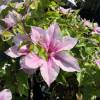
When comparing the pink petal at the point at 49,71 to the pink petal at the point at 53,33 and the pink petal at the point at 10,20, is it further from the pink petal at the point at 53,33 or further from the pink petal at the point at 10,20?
the pink petal at the point at 10,20

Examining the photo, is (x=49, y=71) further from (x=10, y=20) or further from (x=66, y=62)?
(x=10, y=20)

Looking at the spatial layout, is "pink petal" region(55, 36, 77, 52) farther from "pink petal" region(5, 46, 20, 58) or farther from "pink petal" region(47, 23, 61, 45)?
"pink petal" region(5, 46, 20, 58)

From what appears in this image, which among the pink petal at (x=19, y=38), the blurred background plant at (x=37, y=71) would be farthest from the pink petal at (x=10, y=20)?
the pink petal at (x=19, y=38)

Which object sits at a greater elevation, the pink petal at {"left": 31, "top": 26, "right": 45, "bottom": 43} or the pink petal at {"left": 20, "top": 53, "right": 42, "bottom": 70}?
the pink petal at {"left": 31, "top": 26, "right": 45, "bottom": 43}

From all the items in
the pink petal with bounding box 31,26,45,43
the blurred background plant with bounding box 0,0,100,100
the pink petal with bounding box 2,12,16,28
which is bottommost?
the blurred background plant with bounding box 0,0,100,100

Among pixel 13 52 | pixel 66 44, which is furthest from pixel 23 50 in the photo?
pixel 66 44

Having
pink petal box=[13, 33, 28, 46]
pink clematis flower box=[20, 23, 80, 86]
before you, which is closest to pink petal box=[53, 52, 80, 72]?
pink clematis flower box=[20, 23, 80, 86]

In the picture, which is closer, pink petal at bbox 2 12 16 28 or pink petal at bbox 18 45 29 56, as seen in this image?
pink petal at bbox 18 45 29 56
